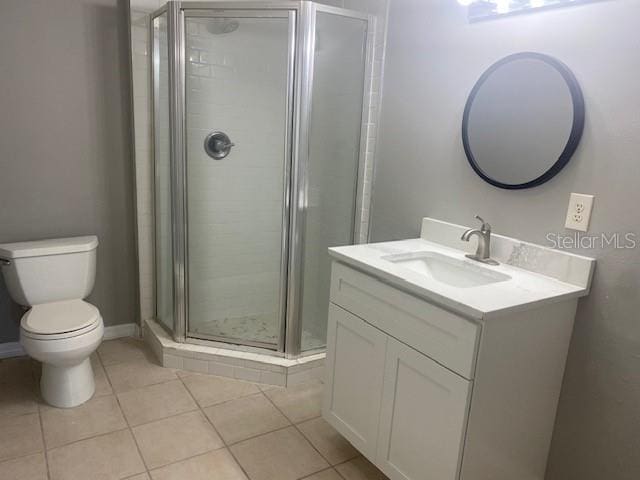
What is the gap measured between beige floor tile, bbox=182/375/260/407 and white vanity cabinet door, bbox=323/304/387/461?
556 mm

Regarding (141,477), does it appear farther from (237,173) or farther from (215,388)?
(237,173)

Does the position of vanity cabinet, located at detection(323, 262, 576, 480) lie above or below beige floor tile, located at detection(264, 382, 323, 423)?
above

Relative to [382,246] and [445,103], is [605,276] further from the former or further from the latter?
[445,103]

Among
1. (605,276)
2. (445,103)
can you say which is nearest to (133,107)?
(445,103)

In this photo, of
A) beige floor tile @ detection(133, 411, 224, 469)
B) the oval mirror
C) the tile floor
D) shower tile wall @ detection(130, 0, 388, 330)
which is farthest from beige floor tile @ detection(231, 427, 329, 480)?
the oval mirror

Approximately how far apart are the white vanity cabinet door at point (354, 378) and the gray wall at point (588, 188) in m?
0.65

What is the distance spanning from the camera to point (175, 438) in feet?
6.63

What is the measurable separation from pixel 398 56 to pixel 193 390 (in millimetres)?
1939

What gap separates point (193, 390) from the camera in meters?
2.38

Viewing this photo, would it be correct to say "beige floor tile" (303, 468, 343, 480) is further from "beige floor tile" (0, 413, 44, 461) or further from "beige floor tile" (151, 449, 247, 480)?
"beige floor tile" (0, 413, 44, 461)

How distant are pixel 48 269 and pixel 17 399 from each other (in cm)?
62

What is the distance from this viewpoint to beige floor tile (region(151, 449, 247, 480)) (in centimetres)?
181

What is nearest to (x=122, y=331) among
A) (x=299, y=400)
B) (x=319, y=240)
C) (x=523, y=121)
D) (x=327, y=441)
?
(x=299, y=400)

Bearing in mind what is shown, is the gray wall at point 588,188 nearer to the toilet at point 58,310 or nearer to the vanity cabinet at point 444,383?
the vanity cabinet at point 444,383
